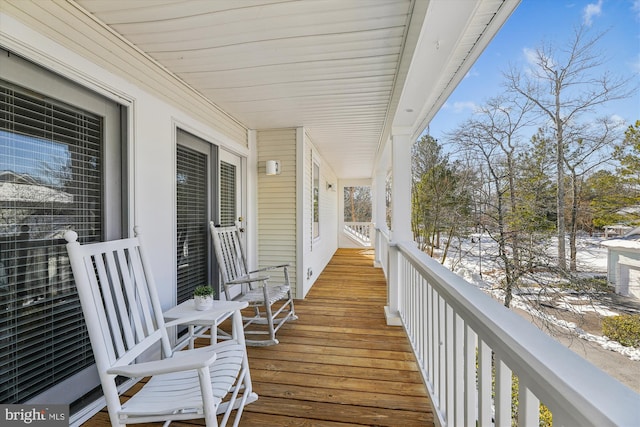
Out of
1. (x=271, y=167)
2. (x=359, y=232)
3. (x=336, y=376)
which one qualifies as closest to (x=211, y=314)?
(x=336, y=376)

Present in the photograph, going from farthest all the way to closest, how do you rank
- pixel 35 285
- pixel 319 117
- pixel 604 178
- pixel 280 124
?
pixel 280 124, pixel 319 117, pixel 35 285, pixel 604 178

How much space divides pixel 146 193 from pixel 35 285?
0.87 metres

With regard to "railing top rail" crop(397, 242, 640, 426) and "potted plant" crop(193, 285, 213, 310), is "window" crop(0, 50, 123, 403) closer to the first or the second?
"potted plant" crop(193, 285, 213, 310)

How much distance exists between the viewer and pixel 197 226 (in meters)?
2.92

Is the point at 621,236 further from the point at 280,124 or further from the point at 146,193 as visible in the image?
the point at 280,124

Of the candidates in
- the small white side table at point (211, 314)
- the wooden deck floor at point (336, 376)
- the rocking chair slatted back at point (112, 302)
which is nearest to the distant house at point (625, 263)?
the wooden deck floor at point (336, 376)

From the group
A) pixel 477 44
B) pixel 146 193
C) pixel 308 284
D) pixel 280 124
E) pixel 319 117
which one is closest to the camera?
pixel 477 44

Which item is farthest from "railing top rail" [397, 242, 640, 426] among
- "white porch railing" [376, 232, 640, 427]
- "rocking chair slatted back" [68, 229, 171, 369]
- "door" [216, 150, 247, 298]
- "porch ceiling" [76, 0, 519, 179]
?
"door" [216, 150, 247, 298]

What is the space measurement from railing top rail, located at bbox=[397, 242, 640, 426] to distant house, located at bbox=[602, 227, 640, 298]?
25 centimetres

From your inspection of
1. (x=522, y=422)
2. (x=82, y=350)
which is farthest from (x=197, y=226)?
(x=522, y=422)

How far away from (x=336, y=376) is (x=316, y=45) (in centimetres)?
246

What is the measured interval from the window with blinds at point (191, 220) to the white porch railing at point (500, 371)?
2.21 metres

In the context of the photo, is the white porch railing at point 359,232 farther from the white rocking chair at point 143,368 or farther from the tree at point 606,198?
the tree at point 606,198

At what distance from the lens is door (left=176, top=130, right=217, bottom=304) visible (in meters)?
2.64
